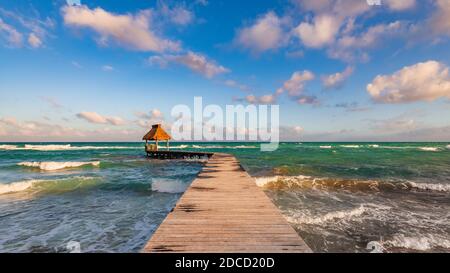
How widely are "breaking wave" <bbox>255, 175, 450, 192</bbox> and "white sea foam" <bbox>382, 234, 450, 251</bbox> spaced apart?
614cm

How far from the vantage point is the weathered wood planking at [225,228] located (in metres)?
3.41

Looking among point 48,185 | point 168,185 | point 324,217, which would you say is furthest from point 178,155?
point 324,217

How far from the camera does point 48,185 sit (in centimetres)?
1296

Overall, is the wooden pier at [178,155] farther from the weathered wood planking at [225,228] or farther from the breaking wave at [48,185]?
the weathered wood planking at [225,228]

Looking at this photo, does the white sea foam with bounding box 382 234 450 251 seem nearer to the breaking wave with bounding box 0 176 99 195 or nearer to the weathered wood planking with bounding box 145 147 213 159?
the breaking wave with bounding box 0 176 99 195

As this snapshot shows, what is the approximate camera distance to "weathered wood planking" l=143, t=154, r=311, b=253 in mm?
3410

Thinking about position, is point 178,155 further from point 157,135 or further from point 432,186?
point 432,186

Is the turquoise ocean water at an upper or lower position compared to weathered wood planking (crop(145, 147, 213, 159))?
lower

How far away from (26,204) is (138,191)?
14.9 feet

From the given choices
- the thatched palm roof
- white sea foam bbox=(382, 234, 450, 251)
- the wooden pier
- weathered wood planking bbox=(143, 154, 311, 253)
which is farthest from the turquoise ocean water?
the thatched palm roof

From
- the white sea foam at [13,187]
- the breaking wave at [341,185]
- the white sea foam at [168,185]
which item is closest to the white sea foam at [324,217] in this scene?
the breaking wave at [341,185]

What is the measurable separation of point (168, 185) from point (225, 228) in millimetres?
9557

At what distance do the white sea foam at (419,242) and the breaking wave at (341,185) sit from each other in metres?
6.14

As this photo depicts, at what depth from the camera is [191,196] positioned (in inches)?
260
